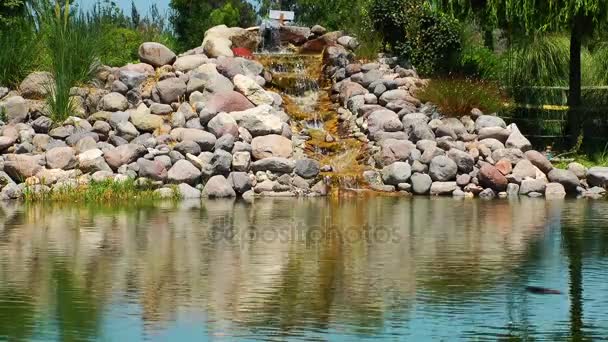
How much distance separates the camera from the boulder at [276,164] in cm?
2167

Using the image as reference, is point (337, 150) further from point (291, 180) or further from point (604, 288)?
point (604, 288)

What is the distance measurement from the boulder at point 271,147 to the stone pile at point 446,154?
154 centimetres

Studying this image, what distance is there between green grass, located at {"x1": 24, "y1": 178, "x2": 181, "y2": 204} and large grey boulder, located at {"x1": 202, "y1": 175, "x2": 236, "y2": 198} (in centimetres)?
59

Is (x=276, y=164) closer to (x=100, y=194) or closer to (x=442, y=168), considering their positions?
(x=442, y=168)

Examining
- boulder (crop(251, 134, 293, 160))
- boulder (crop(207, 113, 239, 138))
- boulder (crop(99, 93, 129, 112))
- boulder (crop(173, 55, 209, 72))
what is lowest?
boulder (crop(251, 134, 293, 160))

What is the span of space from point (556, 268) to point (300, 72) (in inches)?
625

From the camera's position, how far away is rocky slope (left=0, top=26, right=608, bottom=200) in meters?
21.1

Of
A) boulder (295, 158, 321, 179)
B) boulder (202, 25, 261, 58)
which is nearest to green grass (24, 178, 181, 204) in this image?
boulder (295, 158, 321, 179)

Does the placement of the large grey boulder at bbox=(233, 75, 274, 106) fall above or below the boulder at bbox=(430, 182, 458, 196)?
above

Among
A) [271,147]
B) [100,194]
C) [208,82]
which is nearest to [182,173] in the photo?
[100,194]

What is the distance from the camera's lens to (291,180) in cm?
2172

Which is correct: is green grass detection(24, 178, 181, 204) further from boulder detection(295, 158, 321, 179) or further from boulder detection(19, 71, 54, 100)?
boulder detection(19, 71, 54, 100)

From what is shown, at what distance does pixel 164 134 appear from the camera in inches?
885

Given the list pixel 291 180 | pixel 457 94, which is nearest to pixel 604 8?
pixel 457 94
